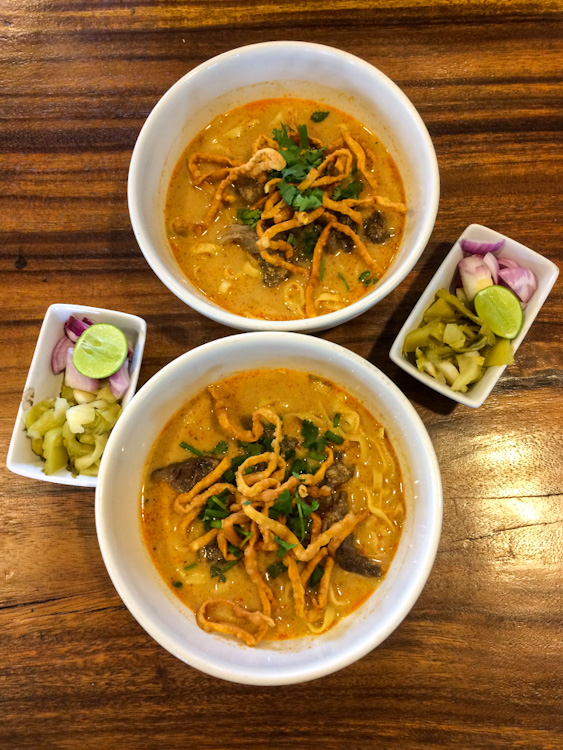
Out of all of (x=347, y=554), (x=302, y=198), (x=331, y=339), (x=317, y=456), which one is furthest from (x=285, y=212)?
(x=347, y=554)

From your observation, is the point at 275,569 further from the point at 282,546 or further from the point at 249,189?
the point at 249,189

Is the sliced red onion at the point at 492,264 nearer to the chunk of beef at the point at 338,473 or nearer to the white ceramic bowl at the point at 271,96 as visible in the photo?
the white ceramic bowl at the point at 271,96

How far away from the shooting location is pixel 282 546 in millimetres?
1941

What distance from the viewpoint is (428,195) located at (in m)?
2.06

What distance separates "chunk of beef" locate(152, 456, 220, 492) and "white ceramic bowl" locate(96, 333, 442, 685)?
11 cm

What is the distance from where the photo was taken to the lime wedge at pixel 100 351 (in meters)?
2.21

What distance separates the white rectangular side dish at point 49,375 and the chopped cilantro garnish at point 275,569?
77 centimetres

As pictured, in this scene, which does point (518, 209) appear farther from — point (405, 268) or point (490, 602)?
point (490, 602)

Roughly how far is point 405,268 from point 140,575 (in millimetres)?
1442

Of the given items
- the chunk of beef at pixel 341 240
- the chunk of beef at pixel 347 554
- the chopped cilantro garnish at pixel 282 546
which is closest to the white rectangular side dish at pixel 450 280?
the chunk of beef at pixel 341 240

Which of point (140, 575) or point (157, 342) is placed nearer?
point (140, 575)

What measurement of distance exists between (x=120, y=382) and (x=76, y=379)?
201 mm

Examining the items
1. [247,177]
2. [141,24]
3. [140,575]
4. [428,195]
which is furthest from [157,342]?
[141,24]

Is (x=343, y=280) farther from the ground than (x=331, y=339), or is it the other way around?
(x=343, y=280)
